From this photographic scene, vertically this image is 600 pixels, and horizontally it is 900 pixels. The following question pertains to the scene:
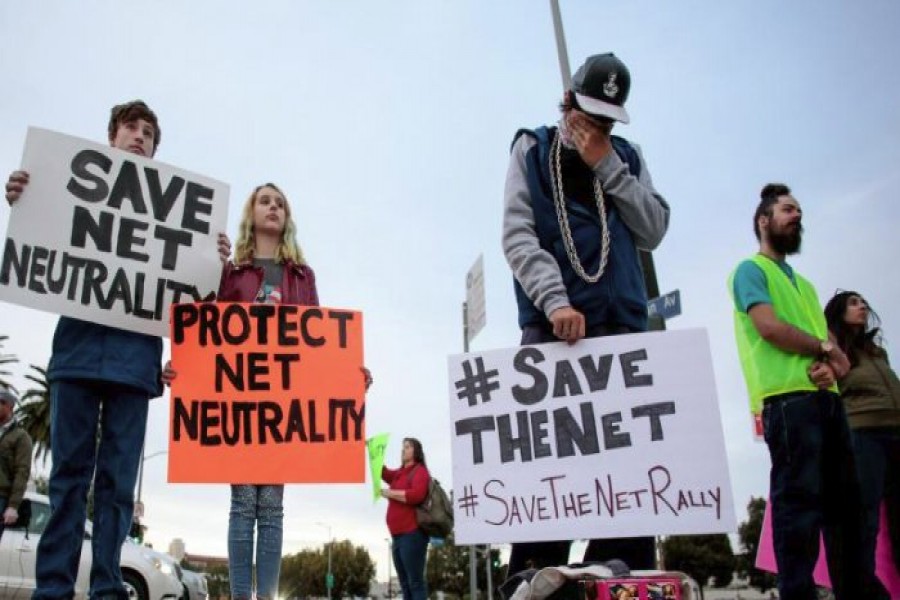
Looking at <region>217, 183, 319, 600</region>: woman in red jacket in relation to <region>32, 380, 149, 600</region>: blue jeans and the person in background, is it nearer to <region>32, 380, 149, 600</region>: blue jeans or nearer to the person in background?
<region>32, 380, 149, 600</region>: blue jeans

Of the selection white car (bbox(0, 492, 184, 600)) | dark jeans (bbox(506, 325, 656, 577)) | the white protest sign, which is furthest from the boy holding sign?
white car (bbox(0, 492, 184, 600))

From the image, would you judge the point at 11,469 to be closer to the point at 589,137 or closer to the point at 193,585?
the point at 193,585

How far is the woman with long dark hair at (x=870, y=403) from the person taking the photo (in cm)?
480

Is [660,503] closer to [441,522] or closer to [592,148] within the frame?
[592,148]

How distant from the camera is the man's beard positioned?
4.35 meters

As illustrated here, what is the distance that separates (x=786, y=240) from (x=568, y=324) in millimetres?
1932

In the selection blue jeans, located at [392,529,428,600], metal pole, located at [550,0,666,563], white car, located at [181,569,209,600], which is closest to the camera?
metal pole, located at [550,0,666,563]

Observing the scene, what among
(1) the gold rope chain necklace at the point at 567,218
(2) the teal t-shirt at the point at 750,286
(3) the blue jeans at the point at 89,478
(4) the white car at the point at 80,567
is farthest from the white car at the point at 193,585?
(1) the gold rope chain necklace at the point at 567,218

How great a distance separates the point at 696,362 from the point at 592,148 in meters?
0.91

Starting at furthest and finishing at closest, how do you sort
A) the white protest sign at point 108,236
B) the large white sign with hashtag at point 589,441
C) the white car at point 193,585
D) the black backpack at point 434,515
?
1. the white car at point 193,585
2. the black backpack at point 434,515
3. the white protest sign at point 108,236
4. the large white sign with hashtag at point 589,441

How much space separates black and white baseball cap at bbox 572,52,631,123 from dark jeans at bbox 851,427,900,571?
2536 millimetres

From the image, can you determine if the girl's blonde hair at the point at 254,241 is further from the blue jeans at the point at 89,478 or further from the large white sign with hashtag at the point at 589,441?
the large white sign with hashtag at the point at 589,441

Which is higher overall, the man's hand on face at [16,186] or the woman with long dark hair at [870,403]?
the man's hand on face at [16,186]

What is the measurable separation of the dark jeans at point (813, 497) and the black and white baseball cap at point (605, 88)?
5.60 feet
